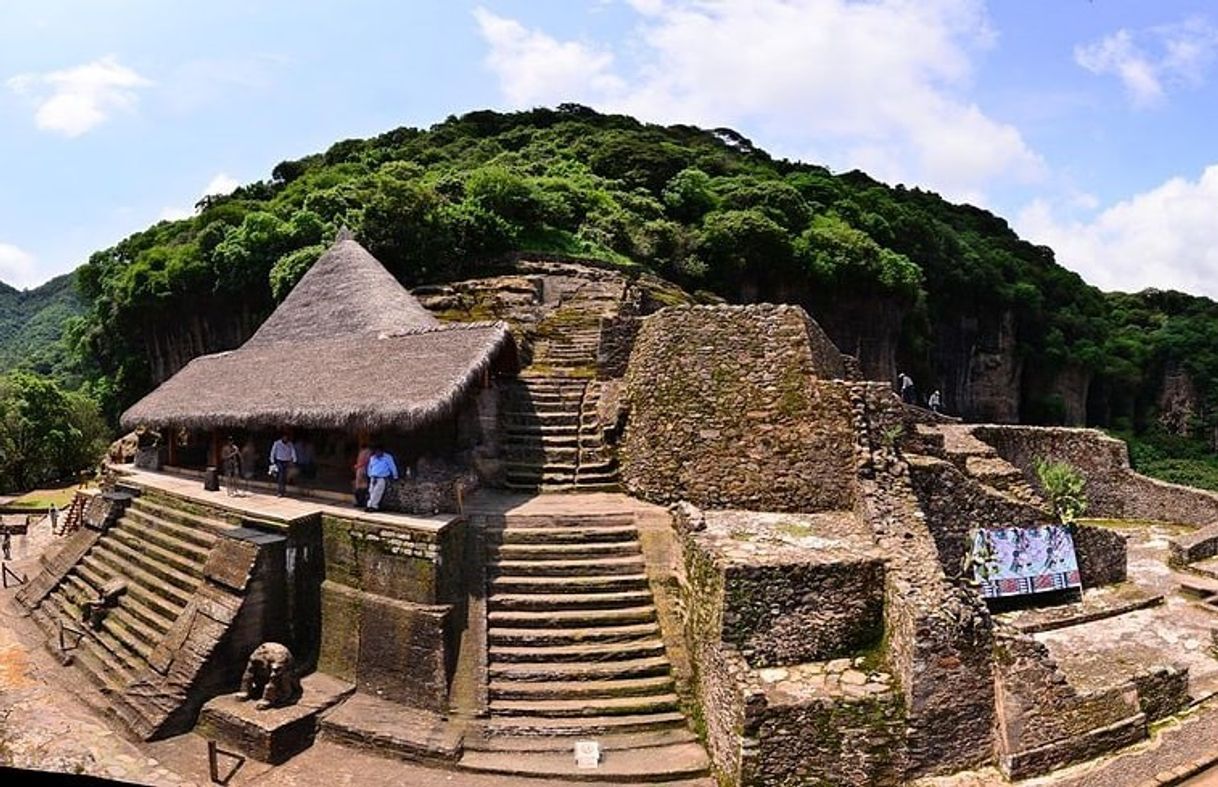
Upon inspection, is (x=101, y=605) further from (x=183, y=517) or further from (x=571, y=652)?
(x=571, y=652)

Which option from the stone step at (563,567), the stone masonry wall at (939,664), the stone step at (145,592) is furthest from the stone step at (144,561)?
the stone masonry wall at (939,664)

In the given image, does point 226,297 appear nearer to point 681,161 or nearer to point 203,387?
point 203,387

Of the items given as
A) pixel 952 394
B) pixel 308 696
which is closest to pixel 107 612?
pixel 308 696

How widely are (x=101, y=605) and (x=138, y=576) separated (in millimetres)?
605

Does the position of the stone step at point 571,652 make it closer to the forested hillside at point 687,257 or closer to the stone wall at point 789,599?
the stone wall at point 789,599

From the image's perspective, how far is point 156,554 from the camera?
12172mm

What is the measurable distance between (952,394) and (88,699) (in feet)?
135

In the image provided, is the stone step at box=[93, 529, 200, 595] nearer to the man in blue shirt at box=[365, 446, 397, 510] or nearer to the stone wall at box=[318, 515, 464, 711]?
the stone wall at box=[318, 515, 464, 711]

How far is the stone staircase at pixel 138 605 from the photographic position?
9.30 m

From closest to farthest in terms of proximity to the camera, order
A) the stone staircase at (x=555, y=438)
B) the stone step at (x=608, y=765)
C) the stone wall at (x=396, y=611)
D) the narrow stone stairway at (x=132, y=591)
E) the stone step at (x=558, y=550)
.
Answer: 1. the stone step at (x=608, y=765)
2. the stone wall at (x=396, y=611)
3. the stone step at (x=558, y=550)
4. the narrow stone stairway at (x=132, y=591)
5. the stone staircase at (x=555, y=438)

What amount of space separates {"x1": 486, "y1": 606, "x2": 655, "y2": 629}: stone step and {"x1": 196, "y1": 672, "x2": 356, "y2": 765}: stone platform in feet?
6.44

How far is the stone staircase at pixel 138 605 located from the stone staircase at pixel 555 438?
4.51 metres

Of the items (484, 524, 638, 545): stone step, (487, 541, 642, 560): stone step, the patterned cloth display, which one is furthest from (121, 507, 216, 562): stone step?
the patterned cloth display

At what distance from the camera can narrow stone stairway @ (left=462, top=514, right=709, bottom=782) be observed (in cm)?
809
